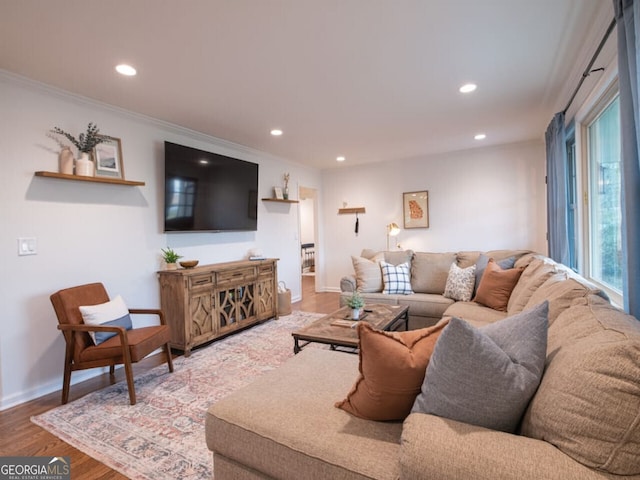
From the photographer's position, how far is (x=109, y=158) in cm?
307

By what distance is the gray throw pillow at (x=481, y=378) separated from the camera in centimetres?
97

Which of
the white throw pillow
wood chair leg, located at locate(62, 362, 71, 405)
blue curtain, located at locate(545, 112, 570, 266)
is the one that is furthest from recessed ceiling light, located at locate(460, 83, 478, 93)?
wood chair leg, located at locate(62, 362, 71, 405)

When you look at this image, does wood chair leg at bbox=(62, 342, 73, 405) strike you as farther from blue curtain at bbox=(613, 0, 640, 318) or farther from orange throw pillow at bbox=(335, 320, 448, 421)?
blue curtain at bbox=(613, 0, 640, 318)

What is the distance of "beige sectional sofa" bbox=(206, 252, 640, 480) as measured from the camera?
80 centimetres

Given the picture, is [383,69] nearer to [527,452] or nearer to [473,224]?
[527,452]

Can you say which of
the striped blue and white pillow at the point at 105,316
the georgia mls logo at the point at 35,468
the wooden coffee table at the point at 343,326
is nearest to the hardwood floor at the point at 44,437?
the georgia mls logo at the point at 35,468

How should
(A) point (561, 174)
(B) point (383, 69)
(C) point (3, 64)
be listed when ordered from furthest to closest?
(A) point (561, 174)
(B) point (383, 69)
(C) point (3, 64)

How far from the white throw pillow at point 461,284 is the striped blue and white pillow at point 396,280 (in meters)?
0.45

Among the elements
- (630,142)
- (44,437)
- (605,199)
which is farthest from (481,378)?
(44,437)

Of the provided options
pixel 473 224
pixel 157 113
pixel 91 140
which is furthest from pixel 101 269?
pixel 473 224

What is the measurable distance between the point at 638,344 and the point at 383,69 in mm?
2283

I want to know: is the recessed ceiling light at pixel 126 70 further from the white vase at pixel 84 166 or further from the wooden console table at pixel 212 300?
the wooden console table at pixel 212 300

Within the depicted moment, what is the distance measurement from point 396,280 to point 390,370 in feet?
9.47

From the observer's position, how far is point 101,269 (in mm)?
3031
